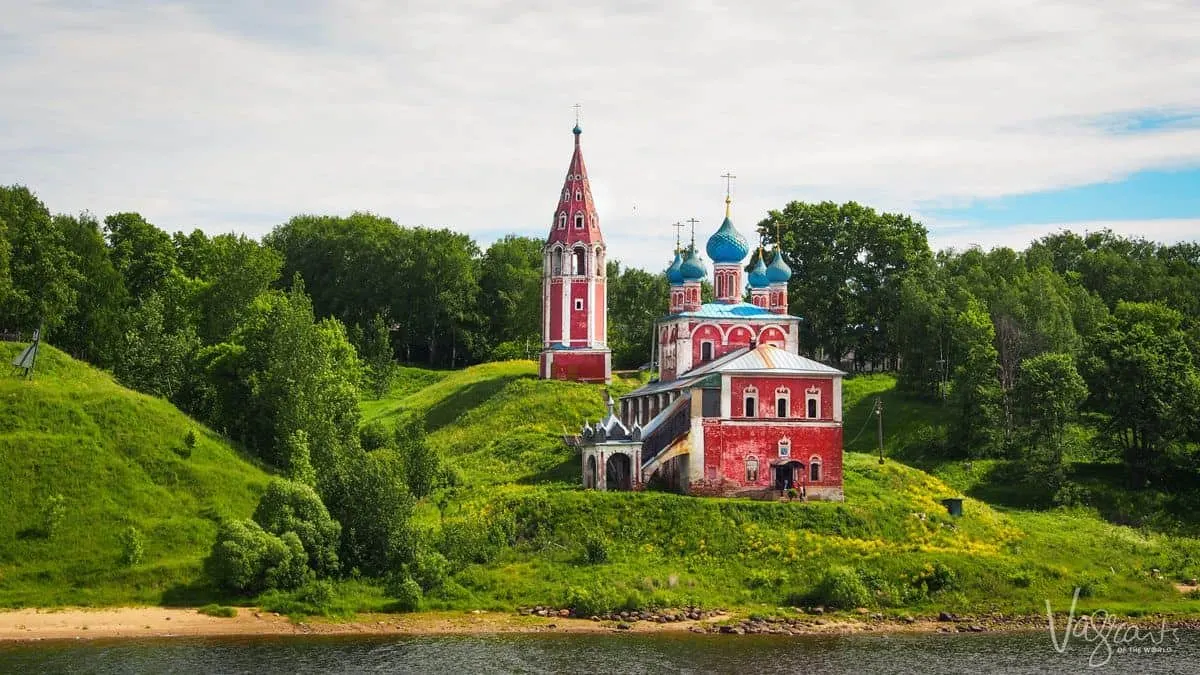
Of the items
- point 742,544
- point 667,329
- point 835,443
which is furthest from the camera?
point 667,329

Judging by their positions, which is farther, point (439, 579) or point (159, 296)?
point (159, 296)

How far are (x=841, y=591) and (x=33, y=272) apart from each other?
37.6m

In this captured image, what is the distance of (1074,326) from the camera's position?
88.8 metres

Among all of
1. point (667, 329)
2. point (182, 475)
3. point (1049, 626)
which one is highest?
point (667, 329)

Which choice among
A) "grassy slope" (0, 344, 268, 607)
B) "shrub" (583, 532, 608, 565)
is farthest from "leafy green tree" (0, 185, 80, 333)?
"shrub" (583, 532, 608, 565)

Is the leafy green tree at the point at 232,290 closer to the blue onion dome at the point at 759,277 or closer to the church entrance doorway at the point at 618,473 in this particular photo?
the church entrance doorway at the point at 618,473

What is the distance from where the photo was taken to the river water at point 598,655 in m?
47.4

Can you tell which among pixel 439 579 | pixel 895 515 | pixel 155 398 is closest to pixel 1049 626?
pixel 895 515

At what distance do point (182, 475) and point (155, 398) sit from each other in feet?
27.8

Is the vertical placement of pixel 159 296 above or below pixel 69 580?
above

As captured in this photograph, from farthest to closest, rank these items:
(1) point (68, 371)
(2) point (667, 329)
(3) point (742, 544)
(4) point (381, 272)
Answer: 1. (4) point (381, 272)
2. (2) point (667, 329)
3. (1) point (68, 371)
4. (3) point (742, 544)

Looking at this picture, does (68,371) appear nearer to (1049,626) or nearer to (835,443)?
(835,443)

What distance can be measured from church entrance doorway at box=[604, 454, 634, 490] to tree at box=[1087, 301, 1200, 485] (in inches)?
831

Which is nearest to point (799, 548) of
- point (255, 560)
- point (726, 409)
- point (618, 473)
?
point (726, 409)
